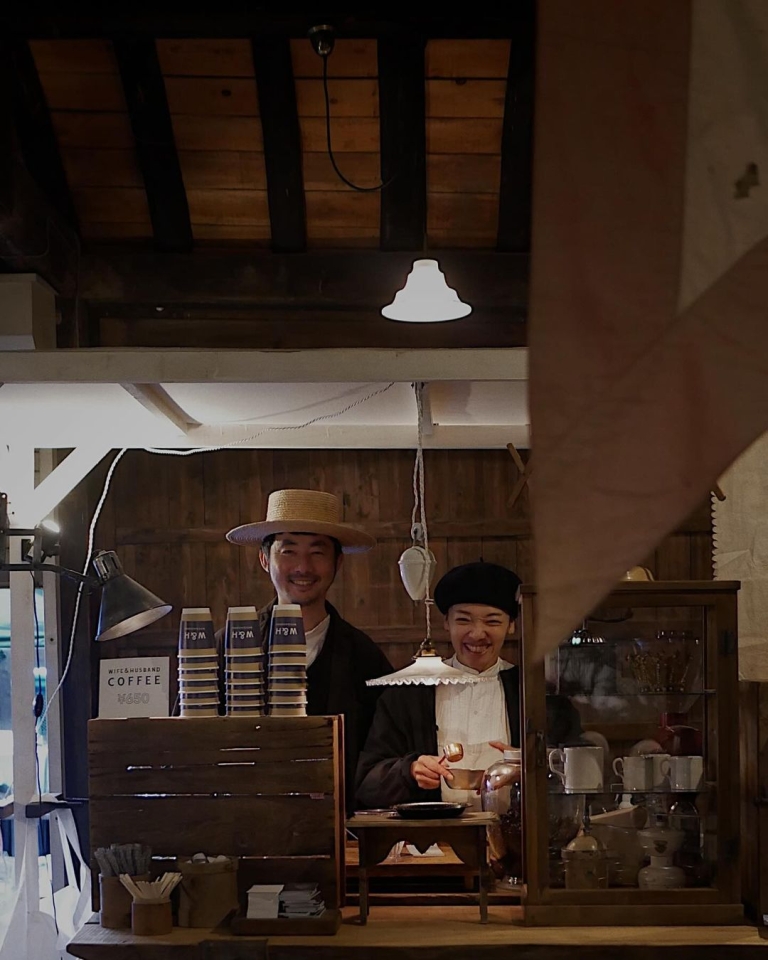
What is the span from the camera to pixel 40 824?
15.7ft

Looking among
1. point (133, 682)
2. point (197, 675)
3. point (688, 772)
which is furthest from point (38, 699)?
point (688, 772)

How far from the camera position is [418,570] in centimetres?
355

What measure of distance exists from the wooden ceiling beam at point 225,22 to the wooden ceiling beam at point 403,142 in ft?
0.56

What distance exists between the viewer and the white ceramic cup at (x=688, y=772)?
295cm

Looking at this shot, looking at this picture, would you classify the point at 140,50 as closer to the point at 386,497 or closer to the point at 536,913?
the point at 386,497

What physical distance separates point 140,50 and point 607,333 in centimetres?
435

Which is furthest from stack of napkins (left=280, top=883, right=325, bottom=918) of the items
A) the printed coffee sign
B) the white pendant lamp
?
the printed coffee sign

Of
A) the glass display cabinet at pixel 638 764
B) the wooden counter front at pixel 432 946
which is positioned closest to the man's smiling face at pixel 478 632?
the glass display cabinet at pixel 638 764

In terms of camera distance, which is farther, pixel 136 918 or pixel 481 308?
pixel 481 308

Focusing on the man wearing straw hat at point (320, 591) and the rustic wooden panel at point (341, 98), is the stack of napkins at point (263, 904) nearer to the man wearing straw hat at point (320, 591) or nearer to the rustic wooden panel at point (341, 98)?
the man wearing straw hat at point (320, 591)

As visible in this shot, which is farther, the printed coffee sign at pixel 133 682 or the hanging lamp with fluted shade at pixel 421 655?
the printed coffee sign at pixel 133 682

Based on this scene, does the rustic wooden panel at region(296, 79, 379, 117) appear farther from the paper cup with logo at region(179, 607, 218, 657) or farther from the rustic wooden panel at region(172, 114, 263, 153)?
the paper cup with logo at region(179, 607, 218, 657)

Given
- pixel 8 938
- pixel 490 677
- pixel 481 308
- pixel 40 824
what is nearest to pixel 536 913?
pixel 490 677

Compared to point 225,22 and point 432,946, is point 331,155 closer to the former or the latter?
point 225,22
